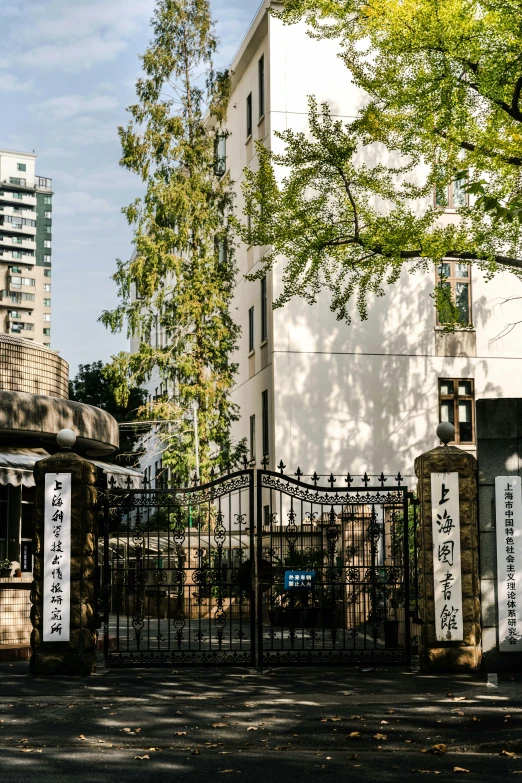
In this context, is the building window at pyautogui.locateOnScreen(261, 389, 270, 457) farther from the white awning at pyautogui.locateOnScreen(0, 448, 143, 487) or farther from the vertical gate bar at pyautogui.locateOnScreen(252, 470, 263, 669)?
the vertical gate bar at pyautogui.locateOnScreen(252, 470, 263, 669)

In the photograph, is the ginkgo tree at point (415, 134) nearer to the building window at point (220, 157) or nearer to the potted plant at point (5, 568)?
the potted plant at point (5, 568)

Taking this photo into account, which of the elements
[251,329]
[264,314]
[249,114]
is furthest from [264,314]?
[249,114]

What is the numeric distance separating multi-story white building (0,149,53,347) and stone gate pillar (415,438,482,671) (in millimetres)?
102765

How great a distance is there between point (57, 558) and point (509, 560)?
5.19 metres

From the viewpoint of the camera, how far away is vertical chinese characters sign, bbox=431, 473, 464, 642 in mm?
11898

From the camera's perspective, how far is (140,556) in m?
13.2

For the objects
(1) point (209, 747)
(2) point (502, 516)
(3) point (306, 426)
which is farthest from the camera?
(3) point (306, 426)

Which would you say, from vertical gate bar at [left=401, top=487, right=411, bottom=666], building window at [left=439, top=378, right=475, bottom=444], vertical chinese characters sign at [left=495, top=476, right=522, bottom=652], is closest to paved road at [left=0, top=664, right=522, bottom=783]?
vertical gate bar at [left=401, top=487, right=411, bottom=666]

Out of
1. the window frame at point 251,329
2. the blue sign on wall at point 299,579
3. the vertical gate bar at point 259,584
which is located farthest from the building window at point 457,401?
the vertical gate bar at point 259,584

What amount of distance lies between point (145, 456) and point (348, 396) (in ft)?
25.8

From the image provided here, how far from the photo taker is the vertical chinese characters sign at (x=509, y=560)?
11867 millimetres

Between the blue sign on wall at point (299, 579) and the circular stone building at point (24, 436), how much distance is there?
4.03 m

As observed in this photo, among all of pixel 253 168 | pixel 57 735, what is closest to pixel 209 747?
pixel 57 735

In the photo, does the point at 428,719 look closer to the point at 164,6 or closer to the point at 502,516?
the point at 502,516
